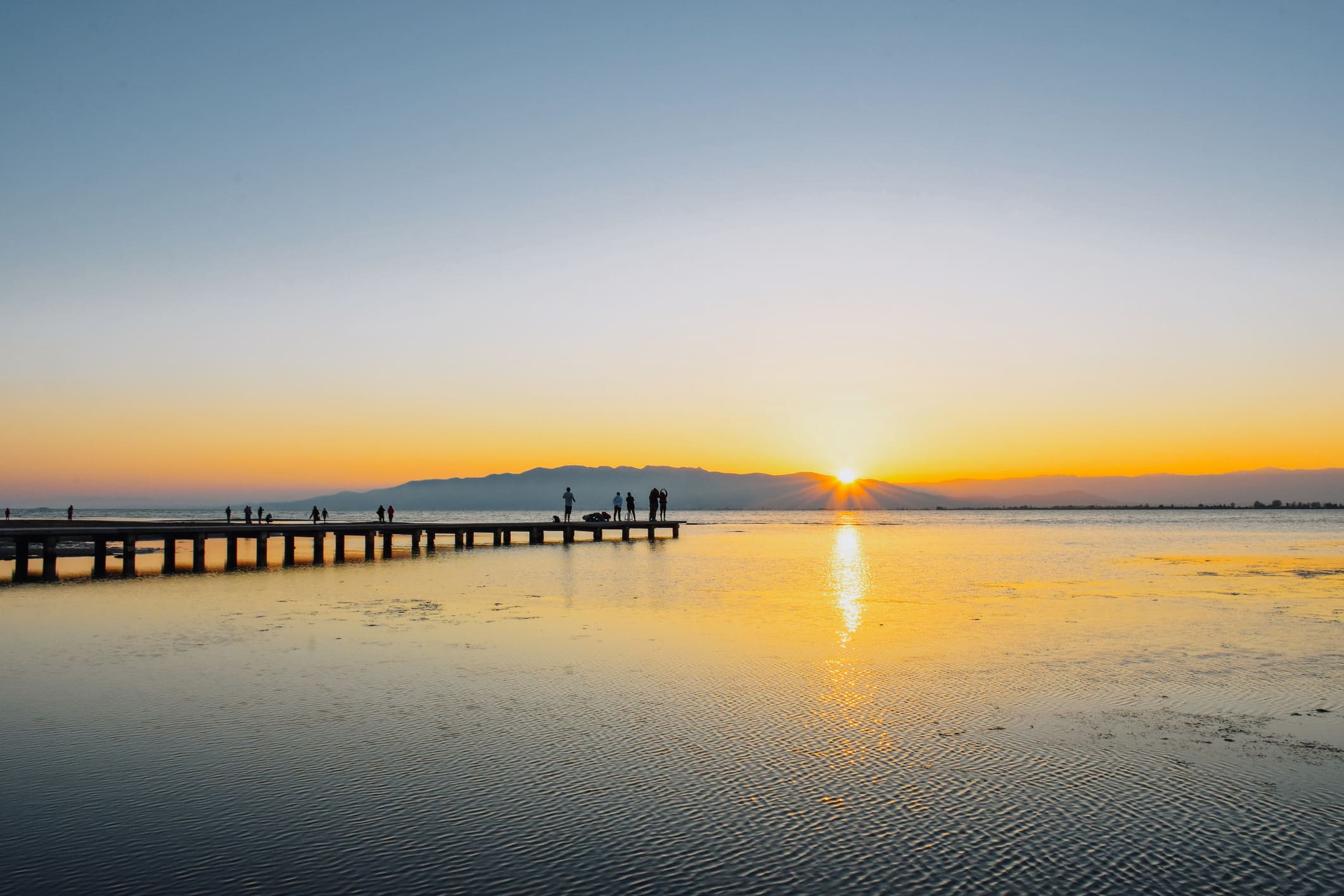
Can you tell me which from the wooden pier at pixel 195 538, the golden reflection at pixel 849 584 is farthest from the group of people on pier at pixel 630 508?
the golden reflection at pixel 849 584

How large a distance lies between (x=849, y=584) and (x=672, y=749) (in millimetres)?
15829

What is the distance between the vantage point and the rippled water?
5.14 metres

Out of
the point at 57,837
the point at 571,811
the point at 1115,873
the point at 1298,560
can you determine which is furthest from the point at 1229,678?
the point at 1298,560

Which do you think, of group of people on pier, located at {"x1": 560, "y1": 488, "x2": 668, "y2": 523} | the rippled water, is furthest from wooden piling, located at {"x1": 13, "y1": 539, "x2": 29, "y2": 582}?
group of people on pier, located at {"x1": 560, "y1": 488, "x2": 668, "y2": 523}

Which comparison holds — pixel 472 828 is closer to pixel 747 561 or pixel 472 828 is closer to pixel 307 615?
pixel 307 615

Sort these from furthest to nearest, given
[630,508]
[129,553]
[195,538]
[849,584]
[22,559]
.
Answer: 1. [630,508]
2. [195,538]
3. [129,553]
4. [22,559]
5. [849,584]

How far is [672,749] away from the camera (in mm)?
7441

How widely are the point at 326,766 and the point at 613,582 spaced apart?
15.7 metres

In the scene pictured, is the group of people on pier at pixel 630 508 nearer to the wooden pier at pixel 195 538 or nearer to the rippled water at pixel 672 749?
the wooden pier at pixel 195 538

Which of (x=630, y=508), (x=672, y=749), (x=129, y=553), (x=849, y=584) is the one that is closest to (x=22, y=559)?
(x=129, y=553)

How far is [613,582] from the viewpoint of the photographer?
22.7m

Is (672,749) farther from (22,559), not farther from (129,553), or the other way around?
(129,553)

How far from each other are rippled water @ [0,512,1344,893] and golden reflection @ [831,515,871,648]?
29cm

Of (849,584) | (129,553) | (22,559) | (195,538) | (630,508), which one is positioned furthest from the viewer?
(630,508)
